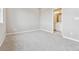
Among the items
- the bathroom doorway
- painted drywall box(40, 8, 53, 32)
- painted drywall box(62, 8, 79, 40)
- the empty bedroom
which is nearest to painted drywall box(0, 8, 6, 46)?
the empty bedroom

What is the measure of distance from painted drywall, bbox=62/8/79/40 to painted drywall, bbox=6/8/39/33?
0.38 metres

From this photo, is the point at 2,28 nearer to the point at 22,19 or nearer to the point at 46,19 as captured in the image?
the point at 22,19

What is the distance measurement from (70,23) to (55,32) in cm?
23

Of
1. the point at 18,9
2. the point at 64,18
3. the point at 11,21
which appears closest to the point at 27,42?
the point at 11,21

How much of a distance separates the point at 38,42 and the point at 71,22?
51 centimetres

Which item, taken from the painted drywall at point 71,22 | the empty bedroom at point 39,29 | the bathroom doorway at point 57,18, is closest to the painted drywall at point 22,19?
the empty bedroom at point 39,29

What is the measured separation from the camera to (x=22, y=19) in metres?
1.39

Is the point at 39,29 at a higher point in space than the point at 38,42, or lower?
higher

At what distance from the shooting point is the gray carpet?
135 centimetres

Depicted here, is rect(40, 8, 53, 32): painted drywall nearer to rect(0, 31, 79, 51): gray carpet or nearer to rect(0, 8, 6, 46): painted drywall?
rect(0, 31, 79, 51): gray carpet

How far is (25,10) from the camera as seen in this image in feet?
4.53

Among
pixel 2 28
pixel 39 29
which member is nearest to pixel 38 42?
pixel 39 29

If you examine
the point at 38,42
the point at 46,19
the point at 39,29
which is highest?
the point at 46,19
